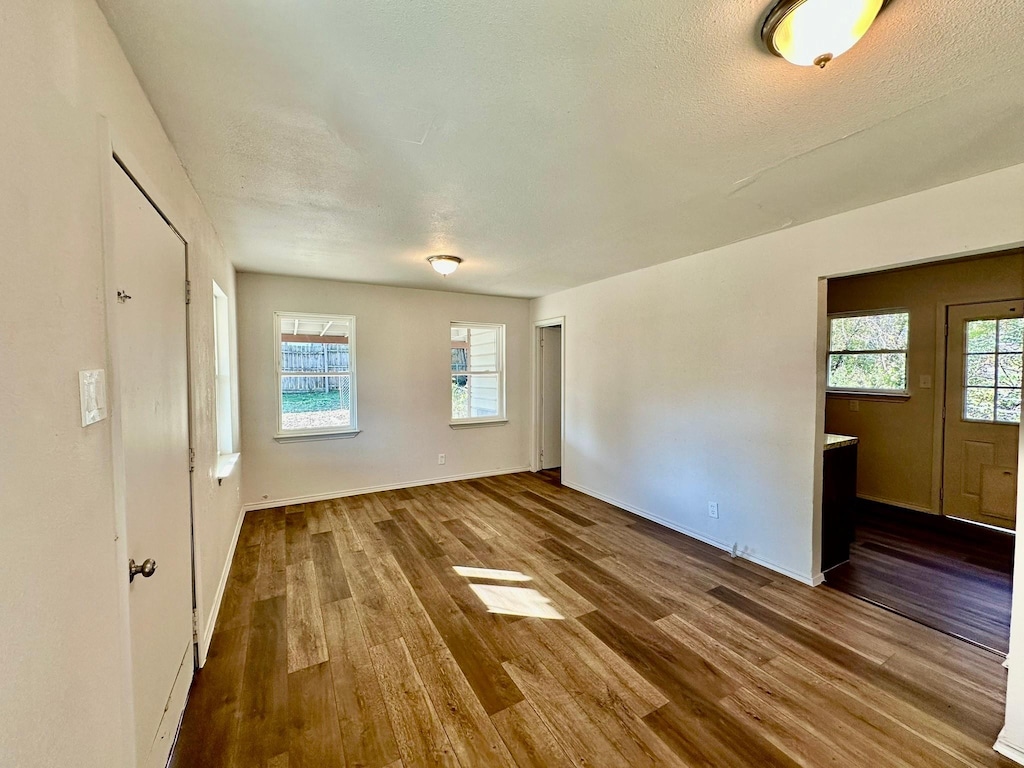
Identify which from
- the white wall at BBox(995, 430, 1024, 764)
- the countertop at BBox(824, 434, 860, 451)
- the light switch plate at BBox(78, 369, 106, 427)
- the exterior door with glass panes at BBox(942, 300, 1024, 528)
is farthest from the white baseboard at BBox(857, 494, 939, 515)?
the light switch plate at BBox(78, 369, 106, 427)

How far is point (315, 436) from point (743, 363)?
165 inches

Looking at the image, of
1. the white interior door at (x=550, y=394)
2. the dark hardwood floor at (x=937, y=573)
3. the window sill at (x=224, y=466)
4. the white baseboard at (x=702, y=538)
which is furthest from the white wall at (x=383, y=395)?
the dark hardwood floor at (x=937, y=573)

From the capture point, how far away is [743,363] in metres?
3.13

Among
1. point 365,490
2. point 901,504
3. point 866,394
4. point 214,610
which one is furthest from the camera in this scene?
point 365,490

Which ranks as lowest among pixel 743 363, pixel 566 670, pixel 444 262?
pixel 566 670

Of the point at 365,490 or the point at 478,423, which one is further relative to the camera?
the point at 478,423

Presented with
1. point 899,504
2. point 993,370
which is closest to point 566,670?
point 899,504

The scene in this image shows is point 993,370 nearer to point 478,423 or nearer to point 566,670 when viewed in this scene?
point 566,670

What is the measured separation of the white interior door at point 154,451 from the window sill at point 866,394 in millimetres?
5800

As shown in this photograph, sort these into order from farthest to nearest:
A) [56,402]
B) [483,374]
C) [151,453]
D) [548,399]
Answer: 1. [548,399]
2. [483,374]
3. [151,453]
4. [56,402]

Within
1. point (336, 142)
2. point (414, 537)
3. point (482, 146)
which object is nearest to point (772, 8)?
point (482, 146)

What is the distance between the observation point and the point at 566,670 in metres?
1.95

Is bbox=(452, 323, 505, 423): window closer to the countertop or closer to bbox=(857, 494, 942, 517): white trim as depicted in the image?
the countertop

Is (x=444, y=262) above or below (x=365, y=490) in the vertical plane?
above
